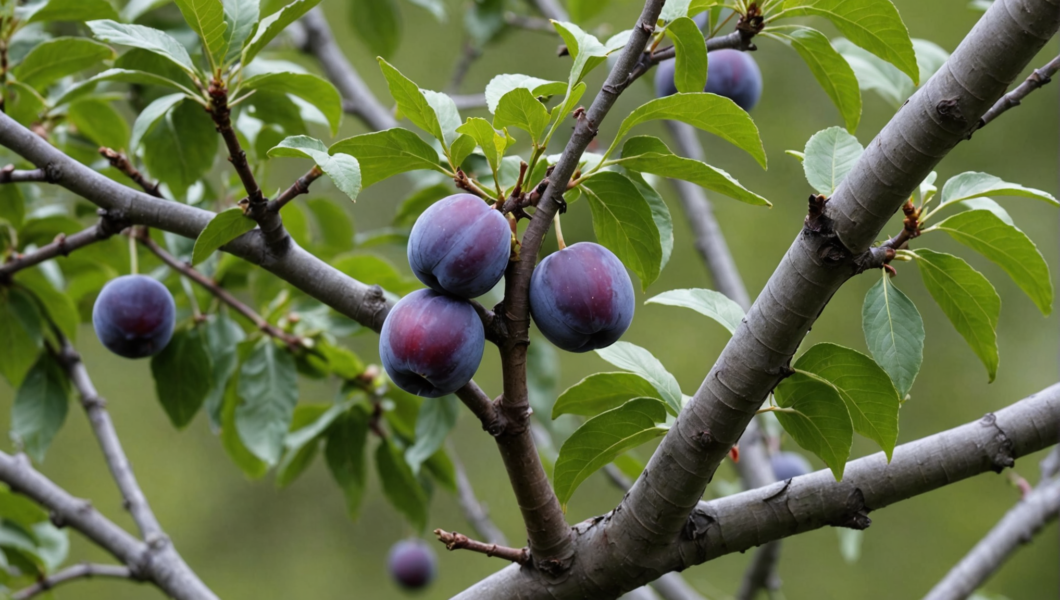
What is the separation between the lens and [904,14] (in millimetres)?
2486

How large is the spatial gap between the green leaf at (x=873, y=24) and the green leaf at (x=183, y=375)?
2.18 ft

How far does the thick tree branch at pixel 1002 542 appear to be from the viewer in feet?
3.47

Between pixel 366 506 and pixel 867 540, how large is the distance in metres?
1.52

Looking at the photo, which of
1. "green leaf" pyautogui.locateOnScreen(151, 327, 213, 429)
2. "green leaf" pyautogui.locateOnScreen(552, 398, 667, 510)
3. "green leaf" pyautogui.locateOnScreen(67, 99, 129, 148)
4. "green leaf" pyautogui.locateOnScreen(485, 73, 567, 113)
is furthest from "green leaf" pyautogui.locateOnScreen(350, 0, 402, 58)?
"green leaf" pyautogui.locateOnScreen(552, 398, 667, 510)

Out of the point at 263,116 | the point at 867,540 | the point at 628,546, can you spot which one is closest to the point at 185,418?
the point at 263,116

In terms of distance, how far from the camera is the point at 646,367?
633 mm

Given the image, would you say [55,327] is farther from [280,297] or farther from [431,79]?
[431,79]

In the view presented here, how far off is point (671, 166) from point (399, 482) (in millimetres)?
620

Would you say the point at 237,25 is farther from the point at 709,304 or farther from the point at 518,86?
the point at 709,304

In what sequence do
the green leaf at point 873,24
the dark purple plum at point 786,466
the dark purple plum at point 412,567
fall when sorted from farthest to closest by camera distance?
the dark purple plum at point 412,567, the dark purple plum at point 786,466, the green leaf at point 873,24

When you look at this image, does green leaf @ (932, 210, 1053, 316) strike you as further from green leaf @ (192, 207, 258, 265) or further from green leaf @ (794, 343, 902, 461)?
green leaf @ (192, 207, 258, 265)

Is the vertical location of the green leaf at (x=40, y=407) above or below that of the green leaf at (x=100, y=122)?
below

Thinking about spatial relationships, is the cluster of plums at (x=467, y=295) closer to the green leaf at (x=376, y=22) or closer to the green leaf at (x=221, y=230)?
the green leaf at (x=221, y=230)

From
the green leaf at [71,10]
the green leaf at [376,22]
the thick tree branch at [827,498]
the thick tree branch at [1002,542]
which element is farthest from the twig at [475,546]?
the green leaf at [376,22]
